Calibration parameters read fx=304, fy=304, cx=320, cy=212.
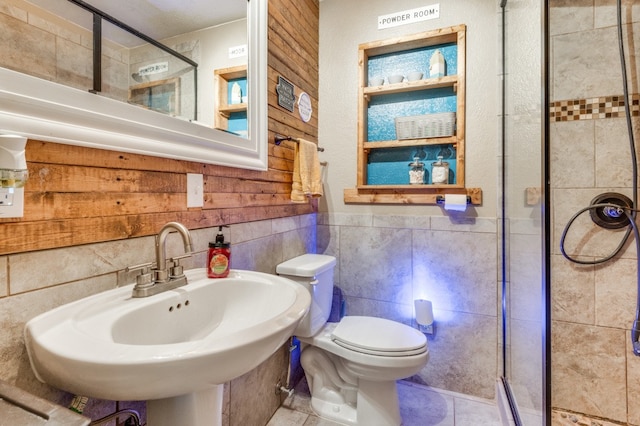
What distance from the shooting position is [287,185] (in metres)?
1.78

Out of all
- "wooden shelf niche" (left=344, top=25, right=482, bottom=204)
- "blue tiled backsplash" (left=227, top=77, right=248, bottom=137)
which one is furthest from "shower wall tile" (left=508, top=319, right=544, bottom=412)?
"blue tiled backsplash" (left=227, top=77, right=248, bottom=137)

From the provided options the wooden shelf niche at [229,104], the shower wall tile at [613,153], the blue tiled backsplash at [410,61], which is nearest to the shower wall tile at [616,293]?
the shower wall tile at [613,153]

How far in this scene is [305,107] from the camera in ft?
6.43

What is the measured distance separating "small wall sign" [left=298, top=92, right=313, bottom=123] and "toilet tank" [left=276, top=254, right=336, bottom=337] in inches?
35.7

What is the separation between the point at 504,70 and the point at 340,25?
108 cm

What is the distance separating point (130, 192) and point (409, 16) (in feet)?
6.21

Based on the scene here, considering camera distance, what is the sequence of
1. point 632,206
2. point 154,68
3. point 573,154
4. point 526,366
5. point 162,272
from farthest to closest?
point 573,154, point 632,206, point 526,366, point 154,68, point 162,272

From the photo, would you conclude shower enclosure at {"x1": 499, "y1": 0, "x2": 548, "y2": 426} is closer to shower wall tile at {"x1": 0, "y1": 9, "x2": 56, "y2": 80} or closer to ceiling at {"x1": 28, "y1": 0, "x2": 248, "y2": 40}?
ceiling at {"x1": 28, "y1": 0, "x2": 248, "y2": 40}

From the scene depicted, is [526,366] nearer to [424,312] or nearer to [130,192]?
[424,312]

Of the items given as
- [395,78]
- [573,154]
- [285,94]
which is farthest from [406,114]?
[573,154]

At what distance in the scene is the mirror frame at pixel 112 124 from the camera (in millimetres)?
633

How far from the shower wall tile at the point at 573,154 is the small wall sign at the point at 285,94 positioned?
1376 millimetres

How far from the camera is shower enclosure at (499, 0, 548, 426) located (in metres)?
1.07

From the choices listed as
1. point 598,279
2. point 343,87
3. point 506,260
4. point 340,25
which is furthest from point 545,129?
point 340,25
